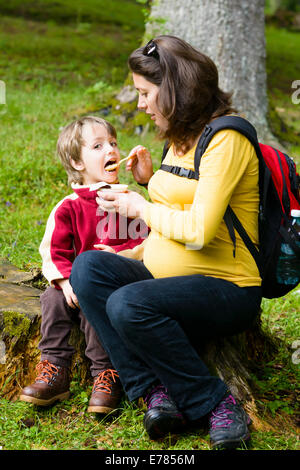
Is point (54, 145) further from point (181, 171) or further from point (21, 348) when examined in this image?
point (181, 171)

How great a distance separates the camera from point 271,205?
2.51 meters

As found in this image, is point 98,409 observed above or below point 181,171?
below

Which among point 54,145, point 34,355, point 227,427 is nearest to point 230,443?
point 227,427

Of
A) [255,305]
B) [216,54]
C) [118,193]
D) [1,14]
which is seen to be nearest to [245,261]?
[255,305]

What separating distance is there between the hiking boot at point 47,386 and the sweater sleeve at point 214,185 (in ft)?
3.09

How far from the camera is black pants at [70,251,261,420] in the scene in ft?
7.67

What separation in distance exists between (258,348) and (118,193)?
1.32 metres

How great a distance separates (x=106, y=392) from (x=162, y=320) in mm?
556

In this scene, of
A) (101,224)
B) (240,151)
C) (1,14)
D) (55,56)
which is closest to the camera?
(240,151)

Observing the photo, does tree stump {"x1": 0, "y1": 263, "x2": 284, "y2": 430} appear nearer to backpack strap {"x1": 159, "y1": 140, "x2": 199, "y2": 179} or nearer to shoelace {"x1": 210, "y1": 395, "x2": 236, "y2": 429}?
shoelace {"x1": 210, "y1": 395, "x2": 236, "y2": 429}

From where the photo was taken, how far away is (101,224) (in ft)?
9.87

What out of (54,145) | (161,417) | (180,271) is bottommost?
(54,145)

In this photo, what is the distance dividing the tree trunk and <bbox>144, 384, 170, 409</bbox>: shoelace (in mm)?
4019
